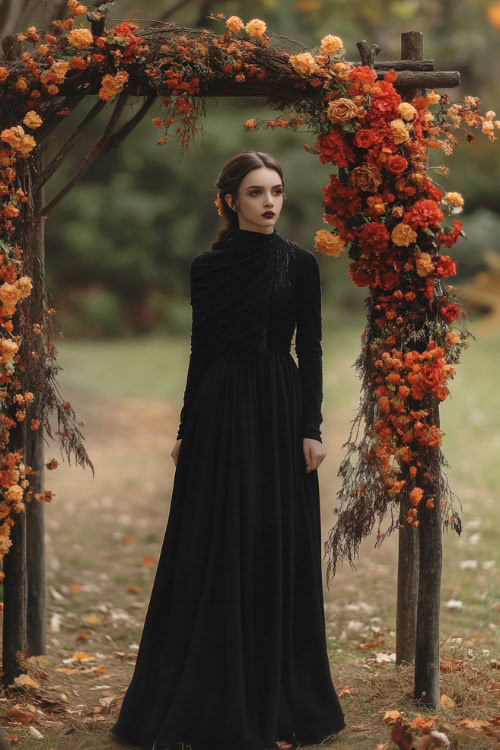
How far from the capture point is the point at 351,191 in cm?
403

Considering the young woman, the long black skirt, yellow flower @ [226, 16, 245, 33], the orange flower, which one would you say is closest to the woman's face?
the young woman

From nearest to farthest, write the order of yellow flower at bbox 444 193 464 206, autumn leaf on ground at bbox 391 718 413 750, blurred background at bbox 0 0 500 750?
autumn leaf on ground at bbox 391 718 413 750
yellow flower at bbox 444 193 464 206
blurred background at bbox 0 0 500 750

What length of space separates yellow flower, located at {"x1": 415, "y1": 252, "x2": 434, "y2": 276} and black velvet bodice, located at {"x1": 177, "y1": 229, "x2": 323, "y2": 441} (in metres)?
0.40

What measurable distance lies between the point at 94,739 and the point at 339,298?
15548 millimetres

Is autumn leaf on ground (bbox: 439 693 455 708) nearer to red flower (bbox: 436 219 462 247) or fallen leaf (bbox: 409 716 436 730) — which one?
fallen leaf (bbox: 409 716 436 730)

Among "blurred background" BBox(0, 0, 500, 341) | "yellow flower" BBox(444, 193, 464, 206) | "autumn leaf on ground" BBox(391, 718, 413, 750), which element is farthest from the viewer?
"blurred background" BBox(0, 0, 500, 341)

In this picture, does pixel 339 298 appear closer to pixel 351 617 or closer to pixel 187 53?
pixel 351 617

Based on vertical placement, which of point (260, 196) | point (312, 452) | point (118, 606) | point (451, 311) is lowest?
point (118, 606)

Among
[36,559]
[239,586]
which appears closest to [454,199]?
[239,586]

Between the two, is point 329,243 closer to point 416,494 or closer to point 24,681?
point 416,494

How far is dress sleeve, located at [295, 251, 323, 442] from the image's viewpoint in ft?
13.1

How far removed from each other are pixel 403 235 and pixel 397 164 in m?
0.28

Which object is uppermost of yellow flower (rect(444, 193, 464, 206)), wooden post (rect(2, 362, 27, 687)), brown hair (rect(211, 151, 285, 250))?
brown hair (rect(211, 151, 285, 250))

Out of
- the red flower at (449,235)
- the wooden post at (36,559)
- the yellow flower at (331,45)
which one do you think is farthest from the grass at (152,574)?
the yellow flower at (331,45)
